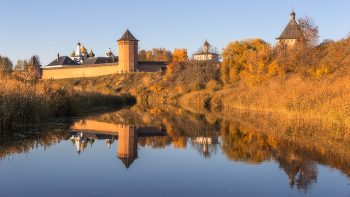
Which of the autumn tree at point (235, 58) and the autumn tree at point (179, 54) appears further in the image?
the autumn tree at point (179, 54)

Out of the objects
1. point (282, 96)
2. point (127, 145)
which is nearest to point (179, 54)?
point (282, 96)

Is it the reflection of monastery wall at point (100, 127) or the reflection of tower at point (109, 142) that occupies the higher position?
the reflection of monastery wall at point (100, 127)

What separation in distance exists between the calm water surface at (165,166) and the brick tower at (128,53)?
40.0 metres

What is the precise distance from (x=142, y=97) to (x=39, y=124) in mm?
20553

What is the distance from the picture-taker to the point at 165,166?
6.09 meters

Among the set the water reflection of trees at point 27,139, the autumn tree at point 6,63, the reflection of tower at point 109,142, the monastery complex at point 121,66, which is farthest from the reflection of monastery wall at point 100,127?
the monastery complex at point 121,66

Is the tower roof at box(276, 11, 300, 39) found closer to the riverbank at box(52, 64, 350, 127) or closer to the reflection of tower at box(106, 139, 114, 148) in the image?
the riverbank at box(52, 64, 350, 127)

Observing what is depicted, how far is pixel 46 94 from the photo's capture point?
12406 millimetres

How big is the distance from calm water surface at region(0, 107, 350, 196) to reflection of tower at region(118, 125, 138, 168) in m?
0.02

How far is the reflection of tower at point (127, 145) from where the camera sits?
266 inches

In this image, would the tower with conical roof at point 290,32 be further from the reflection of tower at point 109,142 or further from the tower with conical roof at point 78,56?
the tower with conical roof at point 78,56

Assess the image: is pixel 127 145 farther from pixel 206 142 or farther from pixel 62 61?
pixel 62 61

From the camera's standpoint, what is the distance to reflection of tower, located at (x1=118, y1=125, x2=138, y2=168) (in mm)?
6760

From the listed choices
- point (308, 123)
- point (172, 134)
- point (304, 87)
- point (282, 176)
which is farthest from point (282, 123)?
point (282, 176)
